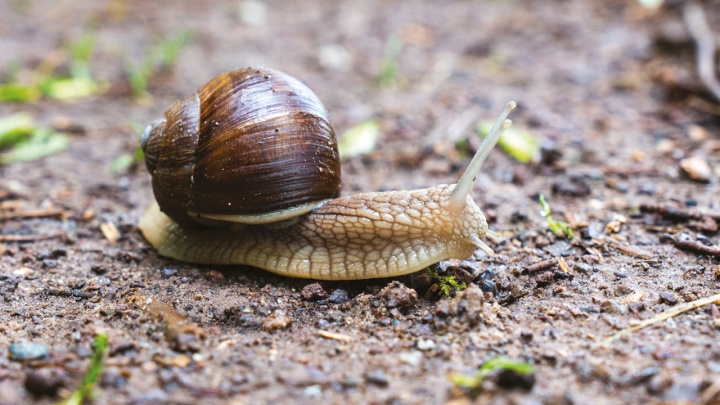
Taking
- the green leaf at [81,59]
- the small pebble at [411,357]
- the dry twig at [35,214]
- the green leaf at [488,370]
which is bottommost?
the green leaf at [488,370]

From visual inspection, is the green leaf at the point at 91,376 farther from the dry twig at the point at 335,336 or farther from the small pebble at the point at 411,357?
the small pebble at the point at 411,357

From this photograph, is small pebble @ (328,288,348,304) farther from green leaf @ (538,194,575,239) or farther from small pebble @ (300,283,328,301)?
green leaf @ (538,194,575,239)

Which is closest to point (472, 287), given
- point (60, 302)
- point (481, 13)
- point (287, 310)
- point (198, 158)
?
point (287, 310)

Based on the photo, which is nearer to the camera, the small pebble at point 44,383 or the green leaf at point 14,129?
the small pebble at point 44,383

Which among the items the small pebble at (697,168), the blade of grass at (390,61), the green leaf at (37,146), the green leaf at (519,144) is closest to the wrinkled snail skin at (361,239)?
the green leaf at (519,144)

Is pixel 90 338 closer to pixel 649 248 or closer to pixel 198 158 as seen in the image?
pixel 198 158

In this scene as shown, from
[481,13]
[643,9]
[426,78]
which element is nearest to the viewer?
[426,78]

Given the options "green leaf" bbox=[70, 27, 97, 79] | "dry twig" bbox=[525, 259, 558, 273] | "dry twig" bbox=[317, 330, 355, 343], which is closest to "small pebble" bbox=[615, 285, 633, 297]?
"dry twig" bbox=[525, 259, 558, 273]

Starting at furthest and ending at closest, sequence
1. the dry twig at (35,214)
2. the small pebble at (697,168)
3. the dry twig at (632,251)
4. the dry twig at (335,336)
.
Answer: the small pebble at (697,168), the dry twig at (35,214), the dry twig at (632,251), the dry twig at (335,336)
